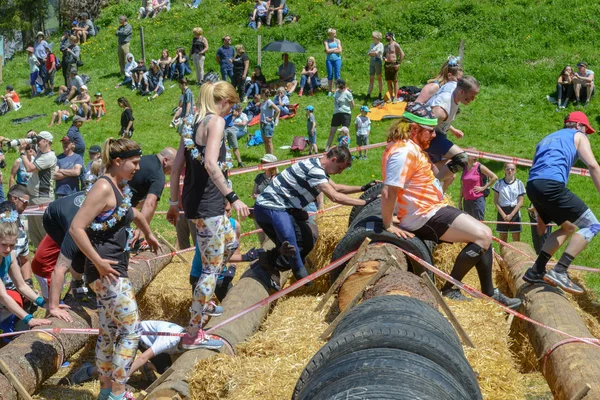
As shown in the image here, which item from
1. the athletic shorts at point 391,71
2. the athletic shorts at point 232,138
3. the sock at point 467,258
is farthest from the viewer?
the athletic shorts at point 391,71

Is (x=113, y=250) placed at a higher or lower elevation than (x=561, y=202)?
higher

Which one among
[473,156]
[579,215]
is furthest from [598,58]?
[579,215]

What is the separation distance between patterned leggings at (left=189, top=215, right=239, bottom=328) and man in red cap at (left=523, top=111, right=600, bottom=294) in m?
3.39

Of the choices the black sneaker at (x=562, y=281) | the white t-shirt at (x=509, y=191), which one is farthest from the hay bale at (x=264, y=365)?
the white t-shirt at (x=509, y=191)

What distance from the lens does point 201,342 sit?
7.11 meters

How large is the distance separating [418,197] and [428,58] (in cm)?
1705

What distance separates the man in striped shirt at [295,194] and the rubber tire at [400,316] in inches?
92.2

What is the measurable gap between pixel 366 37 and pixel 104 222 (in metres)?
20.7

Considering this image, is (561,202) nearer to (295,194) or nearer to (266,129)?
(295,194)

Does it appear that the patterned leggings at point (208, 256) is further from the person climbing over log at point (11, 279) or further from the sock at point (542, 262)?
the sock at point (542, 262)

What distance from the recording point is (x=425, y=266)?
297 inches

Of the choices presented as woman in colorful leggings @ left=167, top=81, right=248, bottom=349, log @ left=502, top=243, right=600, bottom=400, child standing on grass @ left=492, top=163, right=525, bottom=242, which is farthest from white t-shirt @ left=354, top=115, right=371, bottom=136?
woman in colorful leggings @ left=167, top=81, right=248, bottom=349

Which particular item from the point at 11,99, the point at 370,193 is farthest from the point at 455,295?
the point at 11,99

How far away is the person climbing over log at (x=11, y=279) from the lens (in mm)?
7461
